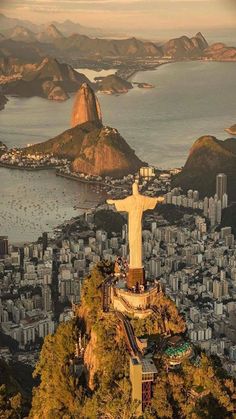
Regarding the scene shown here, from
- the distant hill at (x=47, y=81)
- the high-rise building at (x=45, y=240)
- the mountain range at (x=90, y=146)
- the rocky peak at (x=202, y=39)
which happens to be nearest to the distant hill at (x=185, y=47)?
the rocky peak at (x=202, y=39)

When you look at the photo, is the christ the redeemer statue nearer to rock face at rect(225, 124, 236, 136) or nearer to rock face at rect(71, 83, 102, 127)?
rock face at rect(71, 83, 102, 127)

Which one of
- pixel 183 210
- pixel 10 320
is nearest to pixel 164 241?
pixel 183 210

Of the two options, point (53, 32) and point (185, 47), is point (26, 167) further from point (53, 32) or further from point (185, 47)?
point (185, 47)

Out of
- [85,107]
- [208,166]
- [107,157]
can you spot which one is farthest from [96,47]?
[208,166]

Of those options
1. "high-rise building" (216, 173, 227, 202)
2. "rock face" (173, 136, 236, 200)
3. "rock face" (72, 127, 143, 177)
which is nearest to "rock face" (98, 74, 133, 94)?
"rock face" (72, 127, 143, 177)

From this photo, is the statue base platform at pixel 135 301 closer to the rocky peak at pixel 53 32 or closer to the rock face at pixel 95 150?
the rock face at pixel 95 150

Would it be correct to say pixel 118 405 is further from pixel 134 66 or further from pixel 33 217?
pixel 134 66
